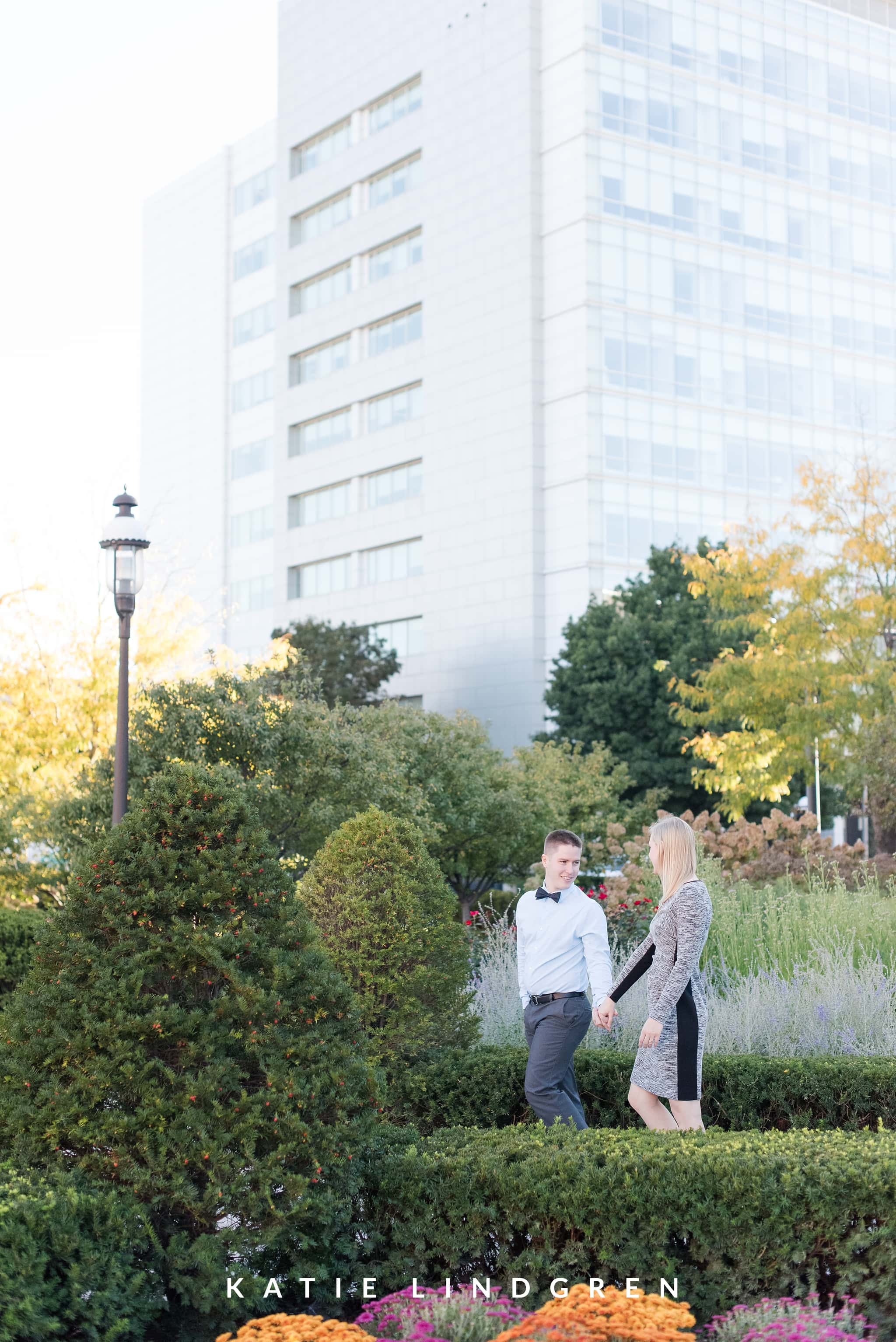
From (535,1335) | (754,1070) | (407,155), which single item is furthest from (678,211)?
(535,1335)

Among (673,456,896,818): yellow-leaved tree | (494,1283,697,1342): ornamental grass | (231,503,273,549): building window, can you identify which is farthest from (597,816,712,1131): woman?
(231,503,273,549): building window

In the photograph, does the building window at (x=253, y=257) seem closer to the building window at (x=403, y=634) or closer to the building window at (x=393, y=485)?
the building window at (x=393, y=485)

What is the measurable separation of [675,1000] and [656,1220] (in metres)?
1.30

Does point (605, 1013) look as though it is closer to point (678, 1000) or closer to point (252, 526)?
point (678, 1000)

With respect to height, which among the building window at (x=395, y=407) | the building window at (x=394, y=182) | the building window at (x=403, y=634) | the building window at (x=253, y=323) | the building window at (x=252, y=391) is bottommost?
the building window at (x=403, y=634)

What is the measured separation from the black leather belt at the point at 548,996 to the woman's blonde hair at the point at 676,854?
777 millimetres

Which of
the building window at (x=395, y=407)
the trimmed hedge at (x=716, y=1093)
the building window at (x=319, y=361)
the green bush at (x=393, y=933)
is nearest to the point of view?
the trimmed hedge at (x=716, y=1093)

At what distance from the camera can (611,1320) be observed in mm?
3654

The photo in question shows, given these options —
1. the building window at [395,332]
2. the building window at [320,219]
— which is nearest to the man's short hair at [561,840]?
the building window at [395,332]

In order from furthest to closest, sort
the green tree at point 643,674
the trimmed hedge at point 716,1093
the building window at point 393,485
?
1. the building window at point 393,485
2. the green tree at point 643,674
3. the trimmed hedge at point 716,1093

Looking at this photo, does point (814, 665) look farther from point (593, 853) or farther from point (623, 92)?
point (623, 92)

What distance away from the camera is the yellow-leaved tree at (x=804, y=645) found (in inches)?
904

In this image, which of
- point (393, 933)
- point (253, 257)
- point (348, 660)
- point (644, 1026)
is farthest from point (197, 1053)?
point (253, 257)

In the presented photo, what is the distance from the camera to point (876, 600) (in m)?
23.0
